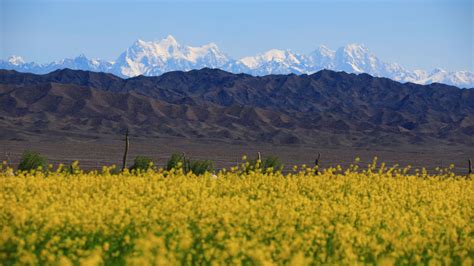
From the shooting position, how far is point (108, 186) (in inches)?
577

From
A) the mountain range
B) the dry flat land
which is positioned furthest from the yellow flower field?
the mountain range

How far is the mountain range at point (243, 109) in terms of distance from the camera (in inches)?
4188

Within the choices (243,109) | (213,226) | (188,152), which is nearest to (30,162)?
(213,226)

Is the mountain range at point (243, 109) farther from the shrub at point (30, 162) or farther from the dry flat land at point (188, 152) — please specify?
the shrub at point (30, 162)

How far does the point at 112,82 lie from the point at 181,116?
5664 cm

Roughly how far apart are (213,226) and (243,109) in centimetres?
11726

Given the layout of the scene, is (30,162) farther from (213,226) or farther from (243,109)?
(243,109)

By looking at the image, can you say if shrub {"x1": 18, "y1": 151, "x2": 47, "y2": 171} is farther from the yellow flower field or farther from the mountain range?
the mountain range

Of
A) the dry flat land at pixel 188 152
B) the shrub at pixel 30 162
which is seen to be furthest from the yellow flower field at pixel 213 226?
the dry flat land at pixel 188 152

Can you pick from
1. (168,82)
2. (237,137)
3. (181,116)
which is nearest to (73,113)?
(181,116)

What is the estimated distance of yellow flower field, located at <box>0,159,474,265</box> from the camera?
387 inches

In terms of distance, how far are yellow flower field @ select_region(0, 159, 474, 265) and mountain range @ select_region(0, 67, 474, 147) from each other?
75658mm

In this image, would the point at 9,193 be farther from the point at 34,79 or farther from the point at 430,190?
the point at 34,79

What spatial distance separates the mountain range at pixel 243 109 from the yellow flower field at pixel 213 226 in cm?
7566
